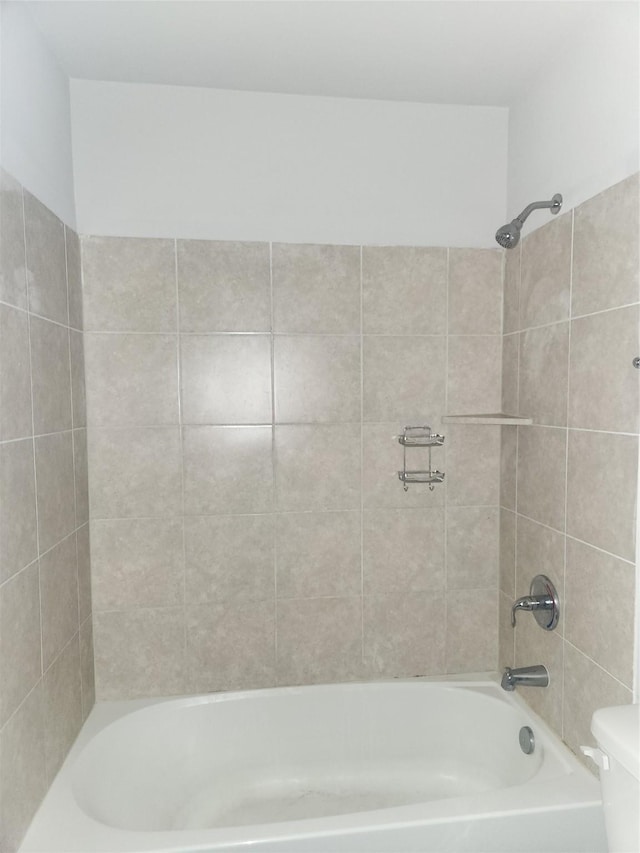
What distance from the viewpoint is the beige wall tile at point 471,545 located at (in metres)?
2.10

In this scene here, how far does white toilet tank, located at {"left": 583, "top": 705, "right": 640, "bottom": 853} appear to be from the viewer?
1.02 m

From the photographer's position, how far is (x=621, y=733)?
1.06 meters

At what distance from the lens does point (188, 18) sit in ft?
4.91

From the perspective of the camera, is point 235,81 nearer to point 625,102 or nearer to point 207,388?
point 207,388

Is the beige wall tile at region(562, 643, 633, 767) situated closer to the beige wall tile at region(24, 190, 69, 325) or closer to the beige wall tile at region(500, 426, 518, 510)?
the beige wall tile at region(500, 426, 518, 510)

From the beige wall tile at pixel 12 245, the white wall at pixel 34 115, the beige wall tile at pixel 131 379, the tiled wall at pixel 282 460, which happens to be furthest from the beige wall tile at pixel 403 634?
the white wall at pixel 34 115

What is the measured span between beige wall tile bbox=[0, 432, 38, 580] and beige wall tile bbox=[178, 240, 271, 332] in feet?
2.46

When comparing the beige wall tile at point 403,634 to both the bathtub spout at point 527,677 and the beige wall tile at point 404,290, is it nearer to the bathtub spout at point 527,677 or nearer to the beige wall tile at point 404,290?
the bathtub spout at point 527,677

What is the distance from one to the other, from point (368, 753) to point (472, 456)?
115 cm

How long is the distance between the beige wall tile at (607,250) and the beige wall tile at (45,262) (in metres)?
1.49

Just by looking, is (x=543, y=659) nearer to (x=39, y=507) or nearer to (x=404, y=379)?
(x=404, y=379)

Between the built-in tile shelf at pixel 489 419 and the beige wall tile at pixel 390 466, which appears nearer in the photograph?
the built-in tile shelf at pixel 489 419

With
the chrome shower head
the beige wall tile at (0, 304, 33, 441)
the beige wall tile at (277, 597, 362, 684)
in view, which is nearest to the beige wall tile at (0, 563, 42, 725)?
the beige wall tile at (0, 304, 33, 441)

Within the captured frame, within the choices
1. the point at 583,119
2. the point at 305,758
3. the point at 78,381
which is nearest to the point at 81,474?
the point at 78,381
